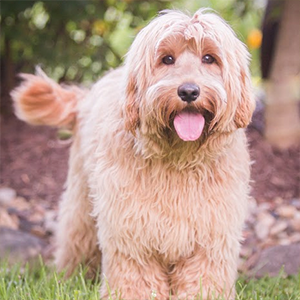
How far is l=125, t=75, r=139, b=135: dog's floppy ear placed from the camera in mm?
3574

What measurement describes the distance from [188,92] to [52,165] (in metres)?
3.97

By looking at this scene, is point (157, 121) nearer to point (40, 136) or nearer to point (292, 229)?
point (292, 229)

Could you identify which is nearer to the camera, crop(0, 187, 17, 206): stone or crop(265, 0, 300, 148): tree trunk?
crop(0, 187, 17, 206): stone

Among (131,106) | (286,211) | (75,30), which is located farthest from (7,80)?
(131,106)

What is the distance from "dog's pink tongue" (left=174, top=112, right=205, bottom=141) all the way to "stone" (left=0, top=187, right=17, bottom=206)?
3.23 meters

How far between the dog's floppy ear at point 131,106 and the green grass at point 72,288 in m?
0.88

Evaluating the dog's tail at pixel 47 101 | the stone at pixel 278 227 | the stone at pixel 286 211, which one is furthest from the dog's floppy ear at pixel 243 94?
the stone at pixel 286 211

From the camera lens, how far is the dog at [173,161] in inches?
135

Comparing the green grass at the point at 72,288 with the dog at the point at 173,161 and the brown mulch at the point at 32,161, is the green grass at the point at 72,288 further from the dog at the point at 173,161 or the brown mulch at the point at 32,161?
the brown mulch at the point at 32,161

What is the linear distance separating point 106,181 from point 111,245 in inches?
14.0

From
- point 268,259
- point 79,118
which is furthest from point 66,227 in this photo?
point 268,259

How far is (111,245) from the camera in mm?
3939

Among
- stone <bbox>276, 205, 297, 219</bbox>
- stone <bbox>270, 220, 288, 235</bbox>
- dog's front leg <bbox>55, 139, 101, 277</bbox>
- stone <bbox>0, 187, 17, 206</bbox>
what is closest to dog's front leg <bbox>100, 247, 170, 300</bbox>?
dog's front leg <bbox>55, 139, 101, 277</bbox>

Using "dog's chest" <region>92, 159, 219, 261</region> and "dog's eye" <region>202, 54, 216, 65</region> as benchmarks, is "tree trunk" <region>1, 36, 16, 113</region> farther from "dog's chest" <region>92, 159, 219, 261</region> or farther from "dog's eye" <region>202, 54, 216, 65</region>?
"dog's eye" <region>202, 54, 216, 65</region>
